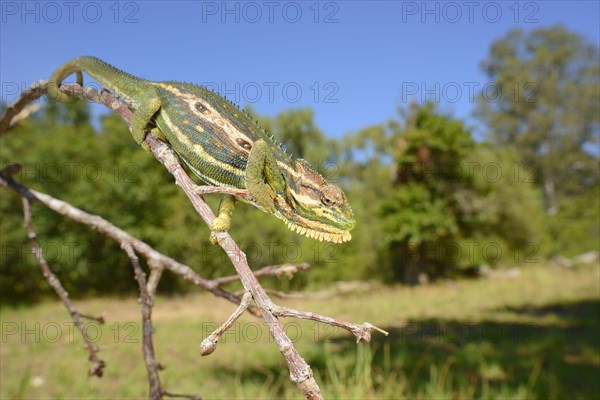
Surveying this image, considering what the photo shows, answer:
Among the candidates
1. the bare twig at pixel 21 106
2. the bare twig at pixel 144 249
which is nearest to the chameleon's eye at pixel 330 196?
the bare twig at pixel 144 249

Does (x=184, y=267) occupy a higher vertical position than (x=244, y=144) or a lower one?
lower

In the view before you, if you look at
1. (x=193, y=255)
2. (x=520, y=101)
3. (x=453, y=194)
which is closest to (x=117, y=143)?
(x=193, y=255)

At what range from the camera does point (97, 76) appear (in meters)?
2.89

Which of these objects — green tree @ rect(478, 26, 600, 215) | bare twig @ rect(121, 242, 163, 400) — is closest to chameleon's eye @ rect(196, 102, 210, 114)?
bare twig @ rect(121, 242, 163, 400)

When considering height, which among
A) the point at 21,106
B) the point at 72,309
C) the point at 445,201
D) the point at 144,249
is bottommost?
the point at 72,309

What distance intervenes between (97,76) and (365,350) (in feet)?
22.7

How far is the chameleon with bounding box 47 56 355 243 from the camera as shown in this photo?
1.82 metres

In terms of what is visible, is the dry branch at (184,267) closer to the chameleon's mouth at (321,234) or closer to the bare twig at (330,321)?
the bare twig at (330,321)

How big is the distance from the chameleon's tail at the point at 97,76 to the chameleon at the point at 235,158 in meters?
0.14

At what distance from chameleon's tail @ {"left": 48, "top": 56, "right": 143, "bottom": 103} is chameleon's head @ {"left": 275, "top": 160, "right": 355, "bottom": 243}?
1.19m

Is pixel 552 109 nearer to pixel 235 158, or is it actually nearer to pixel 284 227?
pixel 284 227

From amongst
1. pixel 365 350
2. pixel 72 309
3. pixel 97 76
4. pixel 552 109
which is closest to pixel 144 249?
pixel 72 309

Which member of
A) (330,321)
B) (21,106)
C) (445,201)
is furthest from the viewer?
(445,201)

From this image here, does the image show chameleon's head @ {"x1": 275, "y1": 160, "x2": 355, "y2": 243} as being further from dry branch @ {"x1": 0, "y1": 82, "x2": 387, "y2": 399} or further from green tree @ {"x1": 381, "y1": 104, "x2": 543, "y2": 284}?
green tree @ {"x1": 381, "y1": 104, "x2": 543, "y2": 284}
